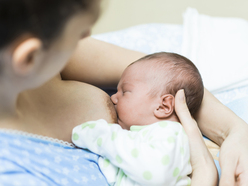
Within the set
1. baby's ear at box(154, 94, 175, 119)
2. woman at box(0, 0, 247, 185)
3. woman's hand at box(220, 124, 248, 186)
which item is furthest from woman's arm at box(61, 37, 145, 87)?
woman's hand at box(220, 124, 248, 186)

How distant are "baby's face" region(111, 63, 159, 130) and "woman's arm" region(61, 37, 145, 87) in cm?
12

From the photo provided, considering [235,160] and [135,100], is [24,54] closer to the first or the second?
[135,100]

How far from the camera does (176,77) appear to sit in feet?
3.20

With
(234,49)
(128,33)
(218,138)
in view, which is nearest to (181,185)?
(218,138)

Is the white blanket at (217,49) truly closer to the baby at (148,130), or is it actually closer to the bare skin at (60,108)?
the baby at (148,130)

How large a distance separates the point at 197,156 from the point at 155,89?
0.85 feet

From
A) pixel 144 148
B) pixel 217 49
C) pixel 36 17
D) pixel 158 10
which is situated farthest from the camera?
pixel 158 10

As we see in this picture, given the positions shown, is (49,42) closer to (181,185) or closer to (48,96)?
(48,96)

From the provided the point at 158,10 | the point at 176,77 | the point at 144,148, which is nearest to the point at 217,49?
the point at 176,77

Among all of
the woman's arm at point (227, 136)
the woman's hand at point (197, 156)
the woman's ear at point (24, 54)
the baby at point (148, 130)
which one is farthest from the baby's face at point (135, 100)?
the woman's ear at point (24, 54)

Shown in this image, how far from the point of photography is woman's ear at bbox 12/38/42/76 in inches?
19.4

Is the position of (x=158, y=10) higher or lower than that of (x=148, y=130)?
higher

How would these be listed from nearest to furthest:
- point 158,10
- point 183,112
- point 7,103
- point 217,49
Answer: point 7,103
point 183,112
point 217,49
point 158,10

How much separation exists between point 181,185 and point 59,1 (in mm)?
620
